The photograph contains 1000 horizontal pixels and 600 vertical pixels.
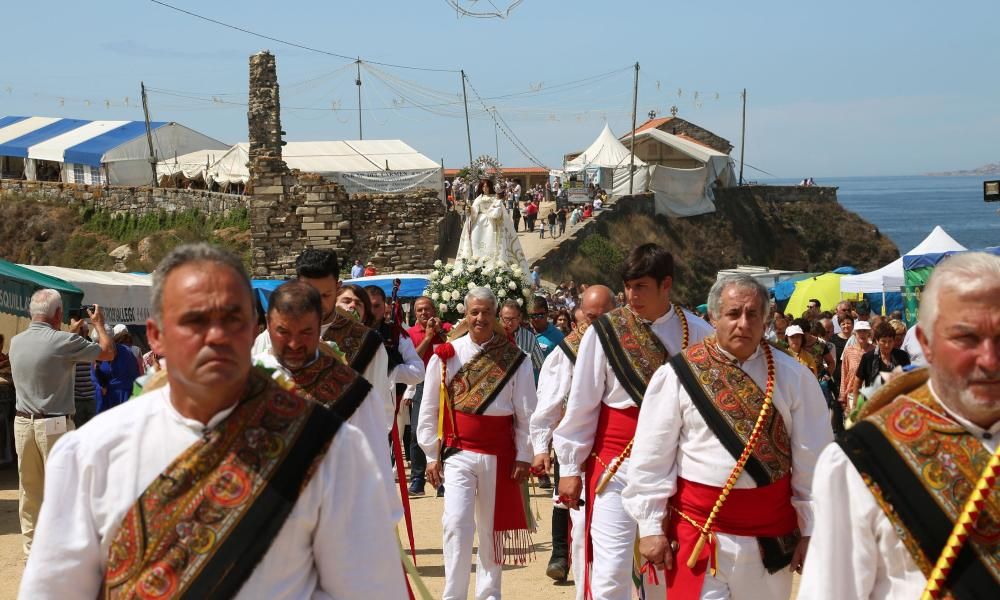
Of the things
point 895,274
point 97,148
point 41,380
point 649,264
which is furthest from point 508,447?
point 97,148

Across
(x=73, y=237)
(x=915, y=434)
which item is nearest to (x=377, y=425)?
(x=915, y=434)

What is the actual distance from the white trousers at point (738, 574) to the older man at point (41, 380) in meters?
5.17

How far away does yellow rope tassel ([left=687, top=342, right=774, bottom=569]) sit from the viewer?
502 centimetres

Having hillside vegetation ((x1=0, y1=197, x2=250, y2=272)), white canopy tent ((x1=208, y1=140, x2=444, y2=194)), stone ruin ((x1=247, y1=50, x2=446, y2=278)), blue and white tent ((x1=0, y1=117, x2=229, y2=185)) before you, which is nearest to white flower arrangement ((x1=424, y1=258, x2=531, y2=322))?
stone ruin ((x1=247, y1=50, x2=446, y2=278))

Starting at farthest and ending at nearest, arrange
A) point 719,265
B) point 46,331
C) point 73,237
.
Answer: point 719,265 → point 73,237 → point 46,331

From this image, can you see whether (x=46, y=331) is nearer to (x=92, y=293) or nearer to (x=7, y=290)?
(x=7, y=290)

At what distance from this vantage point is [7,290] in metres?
12.7

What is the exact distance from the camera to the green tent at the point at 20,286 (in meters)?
12.6

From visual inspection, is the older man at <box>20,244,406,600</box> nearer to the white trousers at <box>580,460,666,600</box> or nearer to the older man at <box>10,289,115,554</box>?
the white trousers at <box>580,460,666,600</box>

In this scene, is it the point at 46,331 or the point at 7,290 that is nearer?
the point at 46,331

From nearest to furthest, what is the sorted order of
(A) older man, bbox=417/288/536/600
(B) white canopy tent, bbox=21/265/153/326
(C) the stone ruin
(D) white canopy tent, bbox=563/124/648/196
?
(A) older man, bbox=417/288/536/600 < (B) white canopy tent, bbox=21/265/153/326 < (C) the stone ruin < (D) white canopy tent, bbox=563/124/648/196

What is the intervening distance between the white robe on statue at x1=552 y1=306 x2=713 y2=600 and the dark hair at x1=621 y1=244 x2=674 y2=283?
0.87 ft

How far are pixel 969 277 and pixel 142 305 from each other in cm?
1463

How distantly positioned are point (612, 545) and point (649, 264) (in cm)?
156
